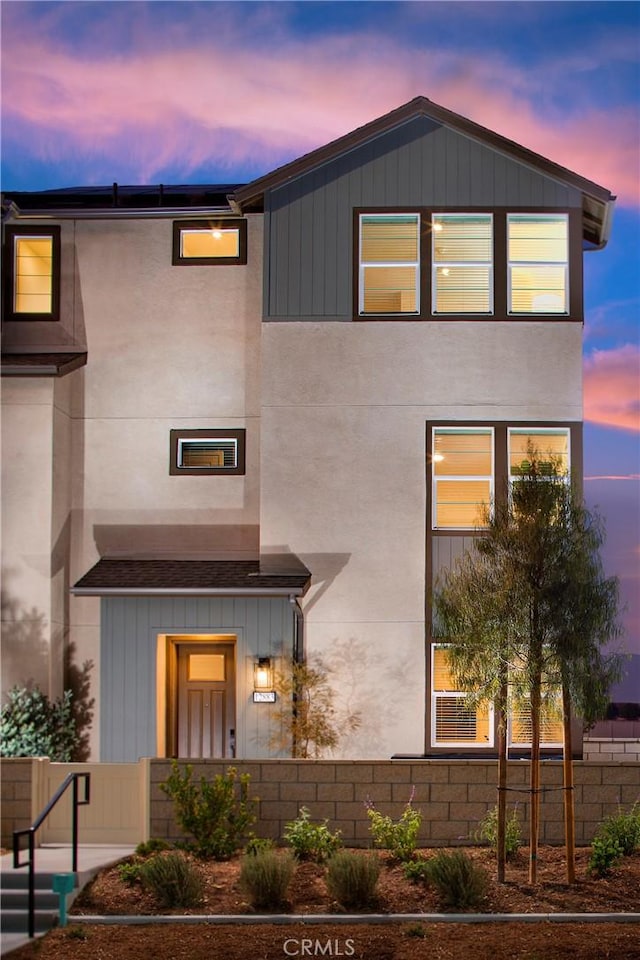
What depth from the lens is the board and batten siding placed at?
17.8m

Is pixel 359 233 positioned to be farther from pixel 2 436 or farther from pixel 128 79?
pixel 128 79

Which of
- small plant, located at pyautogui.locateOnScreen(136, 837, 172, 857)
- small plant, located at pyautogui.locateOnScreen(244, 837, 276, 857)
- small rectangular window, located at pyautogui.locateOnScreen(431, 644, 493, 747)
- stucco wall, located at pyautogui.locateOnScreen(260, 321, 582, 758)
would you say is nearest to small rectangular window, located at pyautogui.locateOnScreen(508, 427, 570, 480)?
stucco wall, located at pyautogui.locateOnScreen(260, 321, 582, 758)

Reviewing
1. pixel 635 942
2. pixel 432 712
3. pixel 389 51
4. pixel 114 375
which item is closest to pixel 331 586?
pixel 432 712

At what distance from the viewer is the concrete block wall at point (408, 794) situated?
49.9 feet

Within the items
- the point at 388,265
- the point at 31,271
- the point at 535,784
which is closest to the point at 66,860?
the point at 535,784

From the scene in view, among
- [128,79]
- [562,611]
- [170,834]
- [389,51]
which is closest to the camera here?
[562,611]

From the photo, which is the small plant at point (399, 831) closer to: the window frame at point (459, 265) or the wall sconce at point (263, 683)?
the wall sconce at point (263, 683)

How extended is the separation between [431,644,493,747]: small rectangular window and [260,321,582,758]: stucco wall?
263 mm

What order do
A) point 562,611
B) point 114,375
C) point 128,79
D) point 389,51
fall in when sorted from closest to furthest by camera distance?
point 562,611 → point 114,375 → point 389,51 → point 128,79

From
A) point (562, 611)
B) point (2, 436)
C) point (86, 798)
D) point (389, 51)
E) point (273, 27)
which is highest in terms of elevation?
point (273, 27)

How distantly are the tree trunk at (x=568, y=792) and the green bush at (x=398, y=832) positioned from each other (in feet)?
5.72

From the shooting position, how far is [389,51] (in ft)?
86.0

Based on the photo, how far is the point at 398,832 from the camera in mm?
14469

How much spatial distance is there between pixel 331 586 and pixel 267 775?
149 inches
